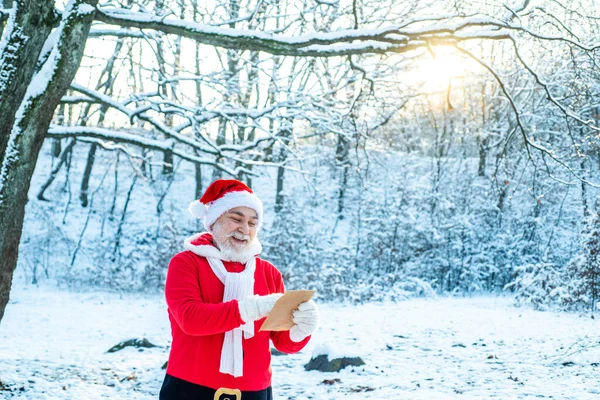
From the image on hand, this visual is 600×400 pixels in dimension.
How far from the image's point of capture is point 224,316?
6.98 ft

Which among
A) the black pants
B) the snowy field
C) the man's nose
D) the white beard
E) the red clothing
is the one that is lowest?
the snowy field

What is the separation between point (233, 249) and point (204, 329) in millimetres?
423

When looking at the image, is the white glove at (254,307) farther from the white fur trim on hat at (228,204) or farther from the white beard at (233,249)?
the white fur trim on hat at (228,204)

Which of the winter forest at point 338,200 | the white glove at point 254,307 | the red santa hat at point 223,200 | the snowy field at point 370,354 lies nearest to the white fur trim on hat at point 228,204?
the red santa hat at point 223,200

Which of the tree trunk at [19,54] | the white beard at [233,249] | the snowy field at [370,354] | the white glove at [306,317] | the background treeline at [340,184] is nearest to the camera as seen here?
the white glove at [306,317]

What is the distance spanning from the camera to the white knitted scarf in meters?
2.27

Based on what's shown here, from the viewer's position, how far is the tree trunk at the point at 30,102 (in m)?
4.32

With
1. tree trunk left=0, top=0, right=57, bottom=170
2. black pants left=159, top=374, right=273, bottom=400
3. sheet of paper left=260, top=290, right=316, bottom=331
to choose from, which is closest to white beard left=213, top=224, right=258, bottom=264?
sheet of paper left=260, top=290, right=316, bottom=331

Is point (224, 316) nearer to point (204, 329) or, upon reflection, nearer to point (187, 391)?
point (204, 329)

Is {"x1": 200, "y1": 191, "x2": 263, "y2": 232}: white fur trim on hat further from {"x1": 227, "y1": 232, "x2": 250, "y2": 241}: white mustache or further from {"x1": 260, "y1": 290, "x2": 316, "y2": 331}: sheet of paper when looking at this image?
{"x1": 260, "y1": 290, "x2": 316, "y2": 331}: sheet of paper

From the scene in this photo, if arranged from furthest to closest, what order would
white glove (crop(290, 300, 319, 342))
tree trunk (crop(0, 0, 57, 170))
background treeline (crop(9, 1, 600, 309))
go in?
1. background treeline (crop(9, 1, 600, 309))
2. tree trunk (crop(0, 0, 57, 170))
3. white glove (crop(290, 300, 319, 342))

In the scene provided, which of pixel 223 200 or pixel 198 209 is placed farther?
pixel 198 209

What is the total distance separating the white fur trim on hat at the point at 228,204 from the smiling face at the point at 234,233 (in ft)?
0.07

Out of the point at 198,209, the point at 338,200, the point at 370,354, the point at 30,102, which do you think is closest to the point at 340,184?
the point at 338,200
